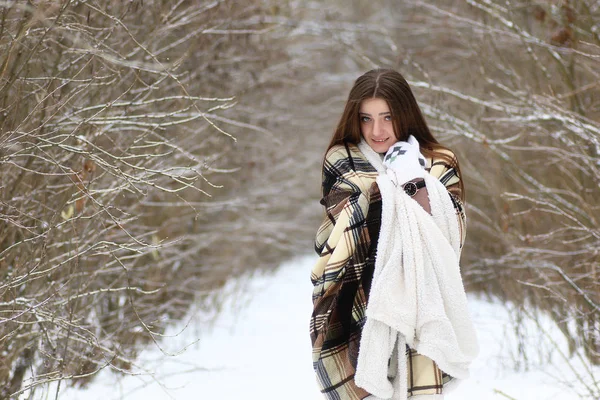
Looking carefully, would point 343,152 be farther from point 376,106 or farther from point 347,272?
point 347,272

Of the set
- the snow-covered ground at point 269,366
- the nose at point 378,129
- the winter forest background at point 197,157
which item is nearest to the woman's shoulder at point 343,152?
the nose at point 378,129

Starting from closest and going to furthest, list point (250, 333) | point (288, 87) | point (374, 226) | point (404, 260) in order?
point (404, 260) < point (374, 226) < point (250, 333) < point (288, 87)

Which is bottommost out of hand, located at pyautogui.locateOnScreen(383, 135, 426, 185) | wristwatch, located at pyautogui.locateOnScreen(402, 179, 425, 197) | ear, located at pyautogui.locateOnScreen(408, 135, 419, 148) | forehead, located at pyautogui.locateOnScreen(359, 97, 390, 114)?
wristwatch, located at pyautogui.locateOnScreen(402, 179, 425, 197)

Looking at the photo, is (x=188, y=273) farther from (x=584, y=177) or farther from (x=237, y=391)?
(x=584, y=177)

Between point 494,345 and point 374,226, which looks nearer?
point 374,226

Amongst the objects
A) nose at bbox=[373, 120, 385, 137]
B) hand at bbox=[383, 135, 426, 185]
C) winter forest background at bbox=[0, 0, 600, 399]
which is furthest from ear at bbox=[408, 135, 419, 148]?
winter forest background at bbox=[0, 0, 600, 399]

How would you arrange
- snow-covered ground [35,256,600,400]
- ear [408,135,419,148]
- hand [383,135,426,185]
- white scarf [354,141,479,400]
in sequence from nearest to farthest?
white scarf [354,141,479,400], hand [383,135,426,185], ear [408,135,419,148], snow-covered ground [35,256,600,400]

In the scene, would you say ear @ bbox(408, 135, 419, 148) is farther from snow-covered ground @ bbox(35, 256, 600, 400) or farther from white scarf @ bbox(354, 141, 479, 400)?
snow-covered ground @ bbox(35, 256, 600, 400)

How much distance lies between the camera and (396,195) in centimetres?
329

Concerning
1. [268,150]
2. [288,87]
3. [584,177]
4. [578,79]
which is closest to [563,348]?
[584,177]

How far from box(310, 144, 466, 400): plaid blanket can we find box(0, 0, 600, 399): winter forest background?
2.08 feet

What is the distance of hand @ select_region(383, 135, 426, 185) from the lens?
3.32m

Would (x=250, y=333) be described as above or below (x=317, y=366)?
above

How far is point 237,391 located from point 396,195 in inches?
123
